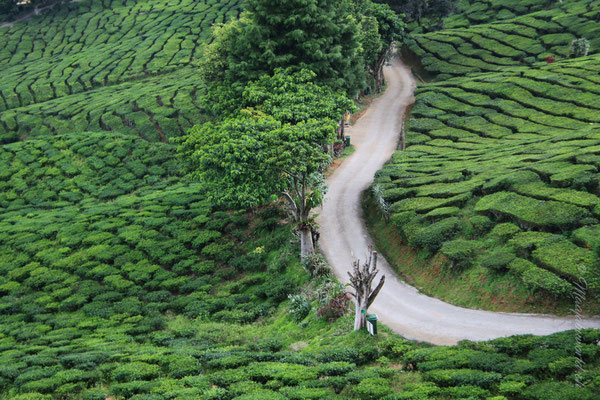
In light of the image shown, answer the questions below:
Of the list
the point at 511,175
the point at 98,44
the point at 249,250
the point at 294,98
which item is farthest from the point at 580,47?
the point at 98,44

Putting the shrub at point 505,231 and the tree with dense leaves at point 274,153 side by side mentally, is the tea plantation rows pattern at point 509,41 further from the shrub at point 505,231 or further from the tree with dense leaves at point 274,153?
the shrub at point 505,231

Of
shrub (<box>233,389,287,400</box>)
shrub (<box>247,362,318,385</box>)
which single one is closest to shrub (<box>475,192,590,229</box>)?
shrub (<box>247,362,318,385</box>)

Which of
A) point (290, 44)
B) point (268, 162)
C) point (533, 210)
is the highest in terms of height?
point (290, 44)

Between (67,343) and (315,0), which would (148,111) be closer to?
(315,0)

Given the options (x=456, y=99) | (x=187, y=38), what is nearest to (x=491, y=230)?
(x=456, y=99)

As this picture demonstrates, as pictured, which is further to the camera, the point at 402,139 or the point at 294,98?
the point at 402,139

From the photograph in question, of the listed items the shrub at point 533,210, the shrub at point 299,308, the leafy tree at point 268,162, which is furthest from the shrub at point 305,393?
the shrub at point 533,210

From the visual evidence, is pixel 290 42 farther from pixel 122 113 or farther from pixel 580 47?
pixel 580 47
